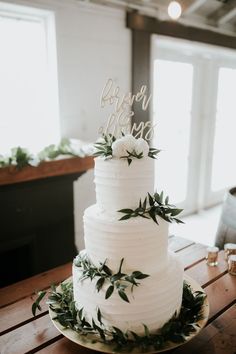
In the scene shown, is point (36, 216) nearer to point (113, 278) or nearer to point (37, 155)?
point (37, 155)

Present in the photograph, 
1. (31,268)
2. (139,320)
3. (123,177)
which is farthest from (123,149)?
(31,268)

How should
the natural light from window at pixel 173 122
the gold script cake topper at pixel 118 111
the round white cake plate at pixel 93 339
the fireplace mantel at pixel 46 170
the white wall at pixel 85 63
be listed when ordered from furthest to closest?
1. the natural light from window at pixel 173 122
2. the white wall at pixel 85 63
3. the fireplace mantel at pixel 46 170
4. the gold script cake topper at pixel 118 111
5. the round white cake plate at pixel 93 339

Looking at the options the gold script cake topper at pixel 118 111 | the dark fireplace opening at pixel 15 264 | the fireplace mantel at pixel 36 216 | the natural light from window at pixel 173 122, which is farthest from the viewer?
the natural light from window at pixel 173 122

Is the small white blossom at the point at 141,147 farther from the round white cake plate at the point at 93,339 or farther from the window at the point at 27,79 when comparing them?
the window at the point at 27,79

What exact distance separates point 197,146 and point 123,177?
3468 mm

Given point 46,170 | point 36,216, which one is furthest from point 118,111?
point 36,216

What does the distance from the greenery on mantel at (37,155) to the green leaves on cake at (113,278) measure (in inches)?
43.4

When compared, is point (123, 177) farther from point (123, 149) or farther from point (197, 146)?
point (197, 146)

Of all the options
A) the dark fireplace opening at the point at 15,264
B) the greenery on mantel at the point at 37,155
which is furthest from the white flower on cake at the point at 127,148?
the dark fireplace opening at the point at 15,264

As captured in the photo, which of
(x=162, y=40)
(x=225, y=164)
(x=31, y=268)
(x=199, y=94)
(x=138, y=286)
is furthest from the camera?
(x=225, y=164)

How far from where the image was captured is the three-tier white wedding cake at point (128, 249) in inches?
41.3

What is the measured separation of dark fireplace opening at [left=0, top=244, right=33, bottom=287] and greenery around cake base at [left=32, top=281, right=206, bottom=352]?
3.69ft

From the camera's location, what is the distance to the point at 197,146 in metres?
4.34

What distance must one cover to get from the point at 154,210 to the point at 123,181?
15cm
